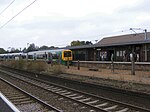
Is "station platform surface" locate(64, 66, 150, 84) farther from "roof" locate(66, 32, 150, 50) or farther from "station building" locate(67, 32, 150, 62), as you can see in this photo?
"roof" locate(66, 32, 150, 50)

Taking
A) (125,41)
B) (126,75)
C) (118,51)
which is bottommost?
(126,75)

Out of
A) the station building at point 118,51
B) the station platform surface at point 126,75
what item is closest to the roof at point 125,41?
the station building at point 118,51

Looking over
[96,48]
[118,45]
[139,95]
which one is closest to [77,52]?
[96,48]

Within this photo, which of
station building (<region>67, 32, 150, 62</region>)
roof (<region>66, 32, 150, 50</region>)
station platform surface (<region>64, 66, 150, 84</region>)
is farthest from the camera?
roof (<region>66, 32, 150, 50</region>)

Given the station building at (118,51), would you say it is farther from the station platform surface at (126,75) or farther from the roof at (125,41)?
the station platform surface at (126,75)

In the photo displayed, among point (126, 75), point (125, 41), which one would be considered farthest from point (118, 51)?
point (125, 41)

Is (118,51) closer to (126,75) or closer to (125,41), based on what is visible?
(126,75)

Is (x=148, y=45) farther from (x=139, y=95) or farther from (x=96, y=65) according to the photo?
(x=139, y=95)

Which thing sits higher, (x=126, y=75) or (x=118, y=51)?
(x=118, y=51)

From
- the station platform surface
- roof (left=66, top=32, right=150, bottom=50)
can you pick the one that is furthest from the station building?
the station platform surface

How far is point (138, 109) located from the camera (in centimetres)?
1070

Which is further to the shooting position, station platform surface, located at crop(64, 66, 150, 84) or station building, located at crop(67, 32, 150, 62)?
station building, located at crop(67, 32, 150, 62)

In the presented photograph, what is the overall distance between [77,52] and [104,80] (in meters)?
30.6

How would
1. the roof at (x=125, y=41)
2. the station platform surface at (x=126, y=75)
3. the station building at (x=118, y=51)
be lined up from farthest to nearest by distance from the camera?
the roof at (x=125, y=41) → the station building at (x=118, y=51) → the station platform surface at (x=126, y=75)
